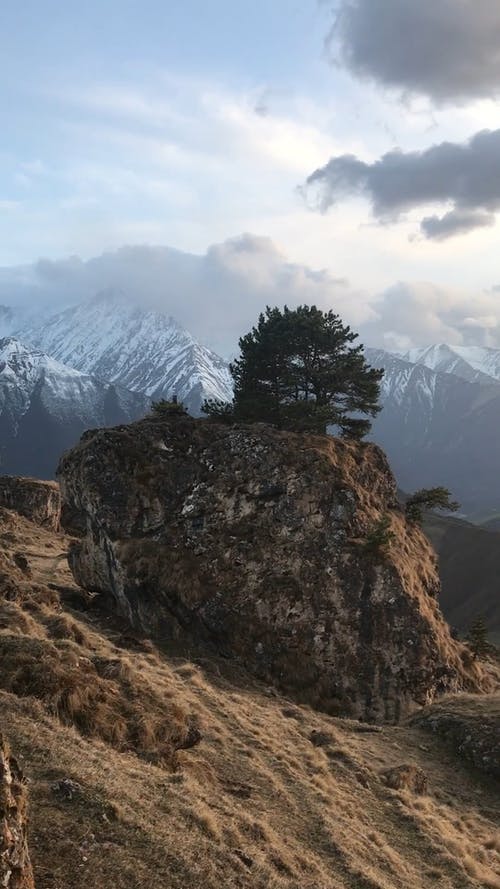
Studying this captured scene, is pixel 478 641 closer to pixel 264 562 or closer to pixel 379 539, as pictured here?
pixel 379 539

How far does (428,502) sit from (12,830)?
39070 millimetres

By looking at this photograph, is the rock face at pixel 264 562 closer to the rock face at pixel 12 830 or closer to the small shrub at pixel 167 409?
the small shrub at pixel 167 409

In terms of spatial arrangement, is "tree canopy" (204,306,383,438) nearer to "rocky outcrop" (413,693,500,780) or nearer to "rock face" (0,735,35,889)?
"rocky outcrop" (413,693,500,780)

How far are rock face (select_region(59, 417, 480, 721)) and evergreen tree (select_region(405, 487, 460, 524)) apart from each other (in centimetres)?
564

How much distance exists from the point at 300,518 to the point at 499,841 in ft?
61.4

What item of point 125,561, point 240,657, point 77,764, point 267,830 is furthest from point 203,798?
point 125,561

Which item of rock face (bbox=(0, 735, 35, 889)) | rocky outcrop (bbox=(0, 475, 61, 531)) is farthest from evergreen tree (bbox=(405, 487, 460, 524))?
rocky outcrop (bbox=(0, 475, 61, 531))

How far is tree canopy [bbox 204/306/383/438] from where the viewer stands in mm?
44781

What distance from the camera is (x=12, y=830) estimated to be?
8.02 meters

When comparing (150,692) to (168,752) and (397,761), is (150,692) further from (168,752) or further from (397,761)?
(397,761)

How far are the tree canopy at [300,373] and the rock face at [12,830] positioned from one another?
3596cm

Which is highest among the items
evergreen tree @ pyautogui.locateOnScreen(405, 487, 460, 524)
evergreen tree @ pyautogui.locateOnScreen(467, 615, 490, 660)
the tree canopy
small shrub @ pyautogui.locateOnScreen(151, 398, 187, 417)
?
the tree canopy

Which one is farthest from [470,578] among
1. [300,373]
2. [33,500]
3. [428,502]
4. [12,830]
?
[12,830]

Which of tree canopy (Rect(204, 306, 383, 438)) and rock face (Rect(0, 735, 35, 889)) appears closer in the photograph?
rock face (Rect(0, 735, 35, 889))
